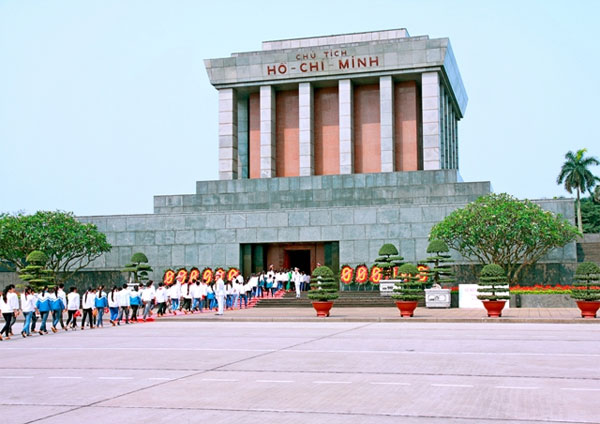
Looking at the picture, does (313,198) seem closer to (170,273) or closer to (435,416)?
(170,273)

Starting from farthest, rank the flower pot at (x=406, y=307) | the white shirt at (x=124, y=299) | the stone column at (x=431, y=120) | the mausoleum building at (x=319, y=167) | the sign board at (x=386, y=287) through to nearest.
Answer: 1. the stone column at (x=431, y=120)
2. the mausoleum building at (x=319, y=167)
3. the sign board at (x=386, y=287)
4. the white shirt at (x=124, y=299)
5. the flower pot at (x=406, y=307)

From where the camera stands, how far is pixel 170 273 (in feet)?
141

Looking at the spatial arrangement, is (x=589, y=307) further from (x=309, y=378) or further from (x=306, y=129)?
(x=306, y=129)

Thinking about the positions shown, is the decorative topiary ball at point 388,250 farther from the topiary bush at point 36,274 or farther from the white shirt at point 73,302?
the white shirt at point 73,302

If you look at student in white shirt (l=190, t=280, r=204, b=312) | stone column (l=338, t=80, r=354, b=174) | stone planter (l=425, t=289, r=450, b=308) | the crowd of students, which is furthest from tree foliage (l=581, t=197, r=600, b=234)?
student in white shirt (l=190, t=280, r=204, b=312)

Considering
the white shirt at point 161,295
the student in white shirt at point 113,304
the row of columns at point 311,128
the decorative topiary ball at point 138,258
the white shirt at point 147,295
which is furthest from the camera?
the row of columns at point 311,128

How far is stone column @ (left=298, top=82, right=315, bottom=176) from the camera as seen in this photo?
49188 mm

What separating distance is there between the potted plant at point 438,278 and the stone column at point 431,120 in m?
11.3

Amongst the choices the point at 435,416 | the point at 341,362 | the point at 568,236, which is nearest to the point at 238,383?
the point at 341,362

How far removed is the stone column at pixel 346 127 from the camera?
4841 cm

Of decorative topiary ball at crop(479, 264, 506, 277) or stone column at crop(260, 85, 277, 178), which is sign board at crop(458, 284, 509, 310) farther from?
stone column at crop(260, 85, 277, 178)

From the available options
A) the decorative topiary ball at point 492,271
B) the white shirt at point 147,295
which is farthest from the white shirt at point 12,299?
the decorative topiary ball at point 492,271

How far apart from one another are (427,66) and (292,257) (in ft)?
49.0

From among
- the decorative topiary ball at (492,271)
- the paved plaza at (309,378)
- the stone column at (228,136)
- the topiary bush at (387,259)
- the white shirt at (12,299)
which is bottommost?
the paved plaza at (309,378)
